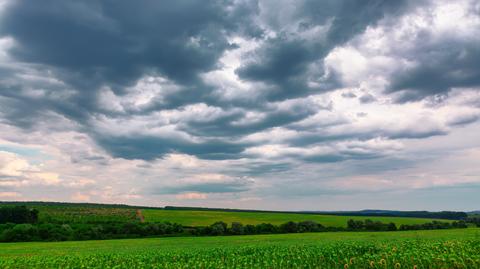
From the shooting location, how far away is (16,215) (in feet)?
437

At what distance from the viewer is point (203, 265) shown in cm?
2231

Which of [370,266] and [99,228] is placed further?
[99,228]

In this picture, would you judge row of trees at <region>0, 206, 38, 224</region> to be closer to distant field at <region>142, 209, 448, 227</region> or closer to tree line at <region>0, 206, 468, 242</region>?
tree line at <region>0, 206, 468, 242</region>

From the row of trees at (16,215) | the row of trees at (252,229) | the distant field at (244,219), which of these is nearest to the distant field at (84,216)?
the row of trees at (16,215)

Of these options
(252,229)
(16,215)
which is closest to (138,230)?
(252,229)

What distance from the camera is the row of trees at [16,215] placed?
433 ft

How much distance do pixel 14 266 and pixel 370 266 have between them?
24850mm

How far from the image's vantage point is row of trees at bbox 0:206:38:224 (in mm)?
132125

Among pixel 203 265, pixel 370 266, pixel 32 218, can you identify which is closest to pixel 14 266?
pixel 203 265

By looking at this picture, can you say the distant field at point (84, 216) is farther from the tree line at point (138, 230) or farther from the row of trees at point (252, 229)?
the row of trees at point (252, 229)

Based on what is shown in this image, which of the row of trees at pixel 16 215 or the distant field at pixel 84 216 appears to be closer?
the row of trees at pixel 16 215

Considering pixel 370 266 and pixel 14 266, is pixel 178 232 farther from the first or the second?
pixel 370 266

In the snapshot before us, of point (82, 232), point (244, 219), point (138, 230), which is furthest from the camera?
point (244, 219)

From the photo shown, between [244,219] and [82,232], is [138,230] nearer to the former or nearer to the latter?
[82,232]
